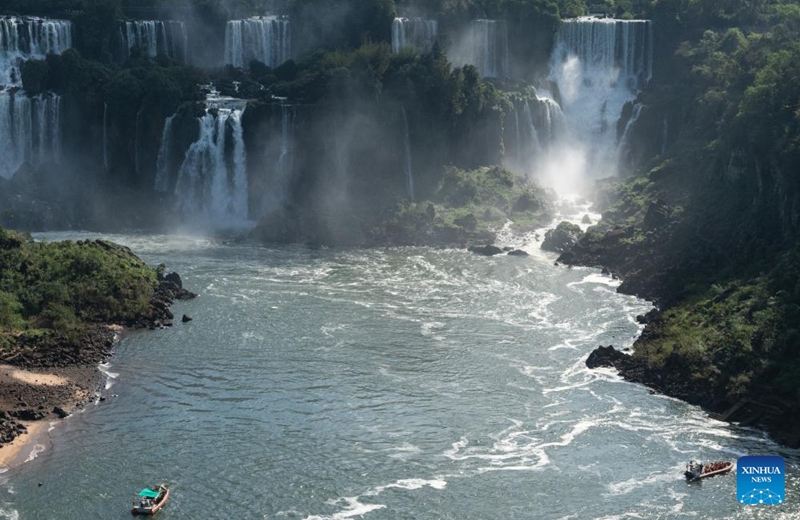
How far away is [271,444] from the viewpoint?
5834 centimetres

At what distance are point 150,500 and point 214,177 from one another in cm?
6030

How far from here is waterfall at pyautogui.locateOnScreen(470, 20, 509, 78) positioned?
126438 millimetres

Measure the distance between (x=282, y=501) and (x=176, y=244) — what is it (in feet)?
162

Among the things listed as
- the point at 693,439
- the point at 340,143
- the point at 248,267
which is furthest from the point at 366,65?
the point at 693,439

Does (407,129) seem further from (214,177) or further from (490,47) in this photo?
(490,47)

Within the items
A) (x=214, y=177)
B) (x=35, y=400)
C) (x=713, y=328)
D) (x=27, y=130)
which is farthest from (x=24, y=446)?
(x=27, y=130)

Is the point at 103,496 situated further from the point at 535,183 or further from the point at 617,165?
the point at 617,165

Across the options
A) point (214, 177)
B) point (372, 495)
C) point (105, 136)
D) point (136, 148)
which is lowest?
point (372, 495)

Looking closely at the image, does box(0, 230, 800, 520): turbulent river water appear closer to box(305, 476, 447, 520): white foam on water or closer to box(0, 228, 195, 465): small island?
box(305, 476, 447, 520): white foam on water

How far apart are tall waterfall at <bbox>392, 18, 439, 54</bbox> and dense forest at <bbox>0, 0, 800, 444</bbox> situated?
80 cm

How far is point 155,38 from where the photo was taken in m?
124

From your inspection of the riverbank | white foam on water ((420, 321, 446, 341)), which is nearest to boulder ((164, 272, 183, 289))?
white foam on water ((420, 321, 446, 341))

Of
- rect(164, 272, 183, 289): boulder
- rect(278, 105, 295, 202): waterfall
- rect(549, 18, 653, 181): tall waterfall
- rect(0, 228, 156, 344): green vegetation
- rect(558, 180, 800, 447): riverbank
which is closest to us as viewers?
rect(558, 180, 800, 447): riverbank

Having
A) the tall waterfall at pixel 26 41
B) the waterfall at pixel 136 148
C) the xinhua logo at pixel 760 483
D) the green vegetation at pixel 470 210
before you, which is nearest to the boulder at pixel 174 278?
the green vegetation at pixel 470 210
